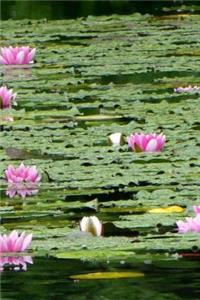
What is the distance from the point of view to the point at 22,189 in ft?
11.6

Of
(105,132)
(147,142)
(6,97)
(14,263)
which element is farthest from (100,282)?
(6,97)

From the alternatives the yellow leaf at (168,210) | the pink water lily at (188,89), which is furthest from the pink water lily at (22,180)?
the pink water lily at (188,89)

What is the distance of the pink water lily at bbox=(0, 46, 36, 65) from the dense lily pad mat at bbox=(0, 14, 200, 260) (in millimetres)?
56

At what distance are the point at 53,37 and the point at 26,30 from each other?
308 mm

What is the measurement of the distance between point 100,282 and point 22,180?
3.15 ft

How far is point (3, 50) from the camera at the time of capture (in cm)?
588

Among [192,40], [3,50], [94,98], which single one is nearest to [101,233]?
[94,98]

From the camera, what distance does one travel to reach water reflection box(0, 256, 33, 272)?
279 centimetres

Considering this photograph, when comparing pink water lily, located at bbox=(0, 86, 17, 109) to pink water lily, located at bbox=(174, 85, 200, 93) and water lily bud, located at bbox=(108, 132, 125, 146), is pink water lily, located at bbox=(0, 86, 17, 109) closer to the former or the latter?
pink water lily, located at bbox=(174, 85, 200, 93)

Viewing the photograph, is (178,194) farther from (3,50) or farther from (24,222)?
(3,50)

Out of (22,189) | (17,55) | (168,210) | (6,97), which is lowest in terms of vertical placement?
(168,210)

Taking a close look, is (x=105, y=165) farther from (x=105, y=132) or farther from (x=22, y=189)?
(x=105, y=132)

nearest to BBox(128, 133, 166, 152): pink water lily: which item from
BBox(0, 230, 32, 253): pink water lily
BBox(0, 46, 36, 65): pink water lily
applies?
BBox(0, 230, 32, 253): pink water lily

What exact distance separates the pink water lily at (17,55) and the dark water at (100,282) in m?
3.12
